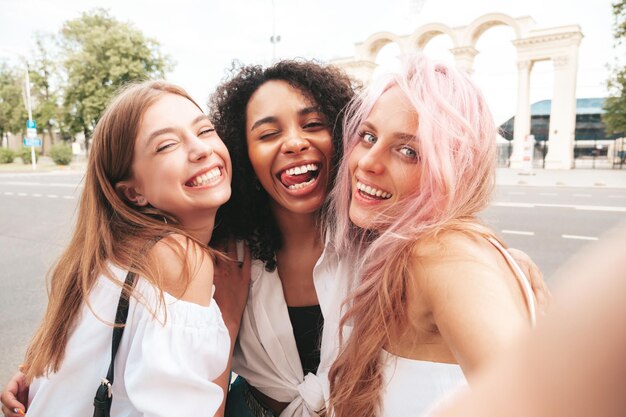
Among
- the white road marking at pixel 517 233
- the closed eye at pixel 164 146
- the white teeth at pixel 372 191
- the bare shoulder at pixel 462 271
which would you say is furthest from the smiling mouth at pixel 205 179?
the white road marking at pixel 517 233

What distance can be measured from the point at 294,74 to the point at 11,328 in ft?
11.5

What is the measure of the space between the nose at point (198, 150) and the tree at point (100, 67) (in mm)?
32084

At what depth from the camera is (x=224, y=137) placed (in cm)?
241

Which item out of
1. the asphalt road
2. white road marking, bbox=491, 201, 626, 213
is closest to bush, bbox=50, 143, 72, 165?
the asphalt road

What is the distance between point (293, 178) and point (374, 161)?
60 centimetres

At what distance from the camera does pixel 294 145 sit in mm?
2096

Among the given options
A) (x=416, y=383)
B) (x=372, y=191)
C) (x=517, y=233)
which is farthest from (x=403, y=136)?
(x=517, y=233)

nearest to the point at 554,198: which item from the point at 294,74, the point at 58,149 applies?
the point at 294,74

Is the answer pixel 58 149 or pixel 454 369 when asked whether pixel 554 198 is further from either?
pixel 58 149

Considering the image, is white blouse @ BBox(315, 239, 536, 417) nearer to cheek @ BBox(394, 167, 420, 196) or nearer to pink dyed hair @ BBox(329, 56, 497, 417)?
pink dyed hair @ BBox(329, 56, 497, 417)

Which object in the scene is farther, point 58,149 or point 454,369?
point 58,149

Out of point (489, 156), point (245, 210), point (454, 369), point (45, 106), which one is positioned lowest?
point (454, 369)

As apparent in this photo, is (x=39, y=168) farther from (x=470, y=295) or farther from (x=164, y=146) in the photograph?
(x=470, y=295)

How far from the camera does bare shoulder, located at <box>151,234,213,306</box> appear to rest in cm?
147
